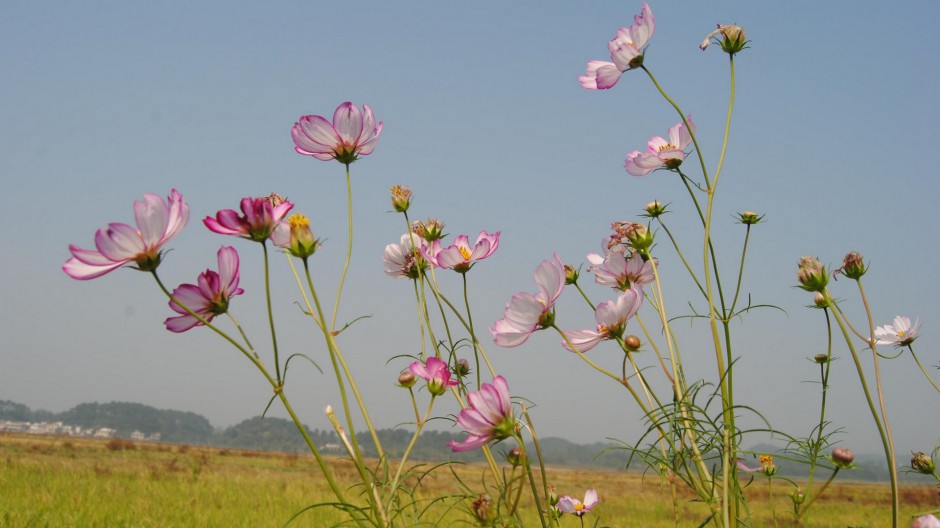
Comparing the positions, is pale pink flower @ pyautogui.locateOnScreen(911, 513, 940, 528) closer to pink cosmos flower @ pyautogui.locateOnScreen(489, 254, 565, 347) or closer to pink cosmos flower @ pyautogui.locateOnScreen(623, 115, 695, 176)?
pink cosmos flower @ pyautogui.locateOnScreen(489, 254, 565, 347)

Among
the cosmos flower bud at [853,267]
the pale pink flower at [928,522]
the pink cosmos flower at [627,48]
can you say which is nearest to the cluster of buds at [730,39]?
the pink cosmos flower at [627,48]

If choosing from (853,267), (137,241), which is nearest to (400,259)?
(137,241)

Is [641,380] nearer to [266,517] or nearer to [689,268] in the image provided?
[689,268]

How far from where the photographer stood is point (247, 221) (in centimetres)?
70

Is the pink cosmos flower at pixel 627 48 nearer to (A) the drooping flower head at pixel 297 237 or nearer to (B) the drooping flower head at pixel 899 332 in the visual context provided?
(A) the drooping flower head at pixel 297 237

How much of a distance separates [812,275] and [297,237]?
3.02 ft

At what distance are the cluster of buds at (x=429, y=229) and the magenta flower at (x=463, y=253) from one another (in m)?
0.16

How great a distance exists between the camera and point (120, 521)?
170 inches

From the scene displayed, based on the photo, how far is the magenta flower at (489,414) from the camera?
2.56 ft

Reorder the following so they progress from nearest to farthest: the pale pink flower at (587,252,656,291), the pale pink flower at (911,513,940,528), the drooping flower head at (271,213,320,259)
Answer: the pale pink flower at (911,513,940,528) → the drooping flower head at (271,213,320,259) → the pale pink flower at (587,252,656,291)

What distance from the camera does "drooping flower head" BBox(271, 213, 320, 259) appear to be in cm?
77

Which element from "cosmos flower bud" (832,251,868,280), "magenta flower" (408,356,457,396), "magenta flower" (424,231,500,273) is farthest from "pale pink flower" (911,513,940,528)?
"cosmos flower bud" (832,251,868,280)

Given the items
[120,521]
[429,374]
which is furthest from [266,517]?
[429,374]

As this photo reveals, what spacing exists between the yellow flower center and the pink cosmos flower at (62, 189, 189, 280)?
5.2 inches
